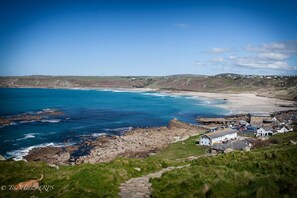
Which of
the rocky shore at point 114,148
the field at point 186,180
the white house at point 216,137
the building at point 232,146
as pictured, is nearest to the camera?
the field at point 186,180

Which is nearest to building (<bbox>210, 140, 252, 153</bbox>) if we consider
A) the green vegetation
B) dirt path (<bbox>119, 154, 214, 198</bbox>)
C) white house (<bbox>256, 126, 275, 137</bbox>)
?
white house (<bbox>256, 126, 275, 137</bbox>)

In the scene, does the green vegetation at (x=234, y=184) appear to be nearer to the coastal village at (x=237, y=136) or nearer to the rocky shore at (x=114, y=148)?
the coastal village at (x=237, y=136)

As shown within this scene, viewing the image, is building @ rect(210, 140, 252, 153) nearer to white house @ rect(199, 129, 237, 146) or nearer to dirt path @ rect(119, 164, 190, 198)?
white house @ rect(199, 129, 237, 146)

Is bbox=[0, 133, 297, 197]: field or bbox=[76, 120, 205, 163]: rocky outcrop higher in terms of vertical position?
bbox=[0, 133, 297, 197]: field

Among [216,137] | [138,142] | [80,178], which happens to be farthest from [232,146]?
[80,178]

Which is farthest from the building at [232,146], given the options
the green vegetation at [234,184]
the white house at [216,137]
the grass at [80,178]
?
the green vegetation at [234,184]

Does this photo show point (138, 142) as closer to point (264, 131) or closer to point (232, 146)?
point (232, 146)

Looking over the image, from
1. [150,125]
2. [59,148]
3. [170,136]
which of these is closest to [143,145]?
[170,136]
